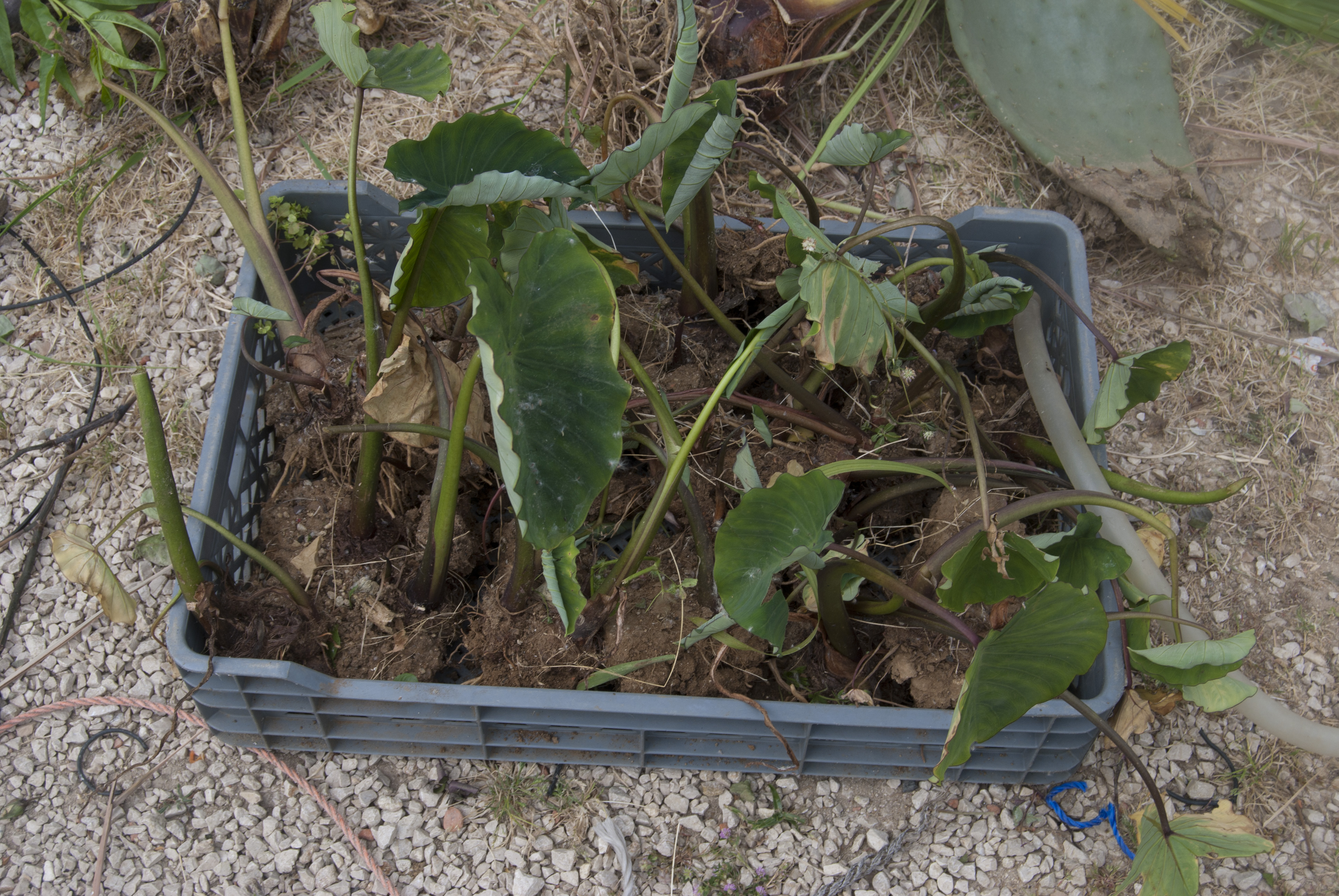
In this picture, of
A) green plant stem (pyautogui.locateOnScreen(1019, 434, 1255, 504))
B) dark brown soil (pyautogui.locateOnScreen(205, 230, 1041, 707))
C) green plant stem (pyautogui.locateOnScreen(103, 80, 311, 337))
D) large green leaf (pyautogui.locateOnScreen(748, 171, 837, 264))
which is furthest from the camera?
green plant stem (pyautogui.locateOnScreen(103, 80, 311, 337))

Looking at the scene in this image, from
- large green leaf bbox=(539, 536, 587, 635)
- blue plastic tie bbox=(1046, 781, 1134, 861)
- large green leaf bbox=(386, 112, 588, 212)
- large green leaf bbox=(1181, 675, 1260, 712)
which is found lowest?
blue plastic tie bbox=(1046, 781, 1134, 861)

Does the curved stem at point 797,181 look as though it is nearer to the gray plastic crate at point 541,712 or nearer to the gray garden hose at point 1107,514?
the gray plastic crate at point 541,712

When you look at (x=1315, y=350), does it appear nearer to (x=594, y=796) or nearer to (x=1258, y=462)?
(x=1258, y=462)

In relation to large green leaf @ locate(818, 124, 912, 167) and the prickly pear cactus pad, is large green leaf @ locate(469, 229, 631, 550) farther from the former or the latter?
the prickly pear cactus pad

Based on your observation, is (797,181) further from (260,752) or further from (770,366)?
(260,752)

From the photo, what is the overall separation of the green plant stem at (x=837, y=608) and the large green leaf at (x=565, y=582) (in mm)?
289

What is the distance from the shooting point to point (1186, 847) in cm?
100

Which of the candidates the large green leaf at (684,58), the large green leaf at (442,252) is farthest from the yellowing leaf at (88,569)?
the large green leaf at (684,58)

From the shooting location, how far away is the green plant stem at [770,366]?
1.20m

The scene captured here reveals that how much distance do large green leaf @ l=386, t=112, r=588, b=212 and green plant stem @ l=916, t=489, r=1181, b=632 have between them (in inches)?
22.8

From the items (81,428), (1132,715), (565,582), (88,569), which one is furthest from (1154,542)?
(81,428)

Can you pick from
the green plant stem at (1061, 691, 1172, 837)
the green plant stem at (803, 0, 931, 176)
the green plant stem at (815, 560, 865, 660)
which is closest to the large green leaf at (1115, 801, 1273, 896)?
the green plant stem at (1061, 691, 1172, 837)

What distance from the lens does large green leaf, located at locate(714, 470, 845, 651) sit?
0.92m

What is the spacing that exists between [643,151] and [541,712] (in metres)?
0.68
